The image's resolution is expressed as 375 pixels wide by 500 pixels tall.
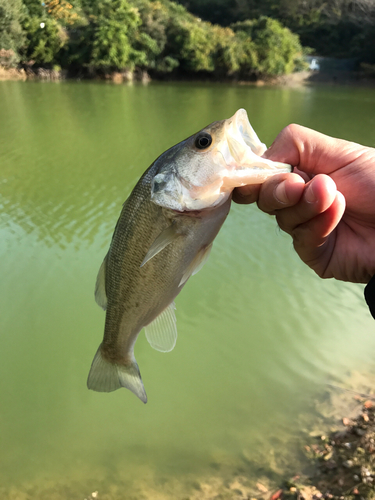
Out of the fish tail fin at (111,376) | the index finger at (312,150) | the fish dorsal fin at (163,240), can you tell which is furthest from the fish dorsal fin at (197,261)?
the fish tail fin at (111,376)

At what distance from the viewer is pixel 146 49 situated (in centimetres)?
4397

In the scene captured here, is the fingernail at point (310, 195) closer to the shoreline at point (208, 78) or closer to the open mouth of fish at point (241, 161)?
the open mouth of fish at point (241, 161)

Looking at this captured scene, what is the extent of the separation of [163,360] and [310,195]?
3.66 m

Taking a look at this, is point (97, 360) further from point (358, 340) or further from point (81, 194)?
point (81, 194)

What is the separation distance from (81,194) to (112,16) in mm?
41948

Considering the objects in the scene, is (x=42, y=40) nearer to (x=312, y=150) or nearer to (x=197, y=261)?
(x=312, y=150)

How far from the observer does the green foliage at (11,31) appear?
122ft

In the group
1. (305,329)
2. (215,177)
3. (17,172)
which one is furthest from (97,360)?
(17,172)

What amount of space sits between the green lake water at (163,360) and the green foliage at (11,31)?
3623cm

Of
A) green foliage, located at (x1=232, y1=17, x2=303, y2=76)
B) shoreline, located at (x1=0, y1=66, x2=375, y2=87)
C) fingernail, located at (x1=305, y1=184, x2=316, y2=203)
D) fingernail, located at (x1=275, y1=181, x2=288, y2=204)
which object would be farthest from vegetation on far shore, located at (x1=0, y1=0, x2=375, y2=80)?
fingernail, located at (x1=305, y1=184, x2=316, y2=203)

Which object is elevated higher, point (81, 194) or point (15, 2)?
point (15, 2)

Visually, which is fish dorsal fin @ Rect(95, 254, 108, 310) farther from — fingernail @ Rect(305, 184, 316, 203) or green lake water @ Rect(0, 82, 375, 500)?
green lake water @ Rect(0, 82, 375, 500)

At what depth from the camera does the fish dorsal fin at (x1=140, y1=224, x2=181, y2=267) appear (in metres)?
1.77

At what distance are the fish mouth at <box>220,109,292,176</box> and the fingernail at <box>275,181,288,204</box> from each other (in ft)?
0.24
